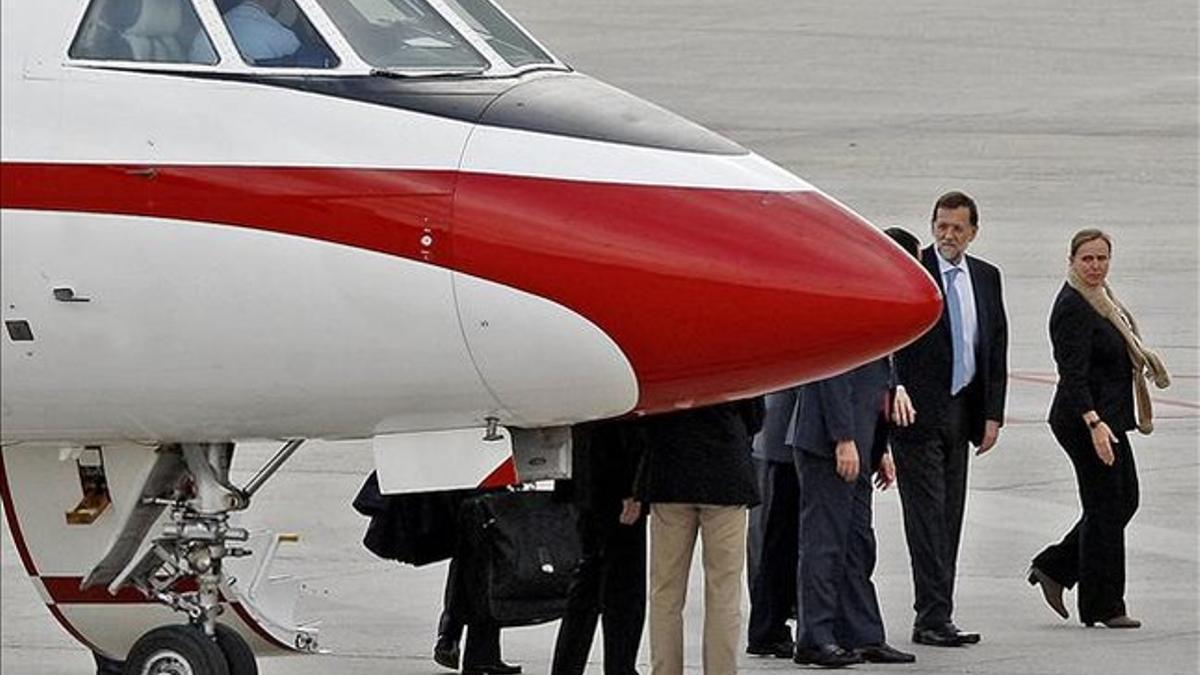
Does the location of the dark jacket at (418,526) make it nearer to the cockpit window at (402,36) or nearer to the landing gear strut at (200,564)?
the landing gear strut at (200,564)

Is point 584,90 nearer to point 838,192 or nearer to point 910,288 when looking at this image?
point 910,288

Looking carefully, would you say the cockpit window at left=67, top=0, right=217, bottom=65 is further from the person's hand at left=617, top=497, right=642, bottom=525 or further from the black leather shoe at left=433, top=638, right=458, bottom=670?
the black leather shoe at left=433, top=638, right=458, bottom=670

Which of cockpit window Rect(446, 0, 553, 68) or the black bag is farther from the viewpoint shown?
the black bag

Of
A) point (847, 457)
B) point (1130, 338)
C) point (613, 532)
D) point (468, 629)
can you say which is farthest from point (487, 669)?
point (1130, 338)

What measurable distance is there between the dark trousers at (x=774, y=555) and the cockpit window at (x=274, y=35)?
4009 mm

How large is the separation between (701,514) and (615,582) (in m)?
0.47

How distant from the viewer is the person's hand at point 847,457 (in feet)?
41.2

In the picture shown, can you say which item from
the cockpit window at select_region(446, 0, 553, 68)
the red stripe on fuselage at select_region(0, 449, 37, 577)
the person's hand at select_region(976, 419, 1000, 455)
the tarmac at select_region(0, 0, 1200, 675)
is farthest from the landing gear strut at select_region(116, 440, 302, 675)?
the person's hand at select_region(976, 419, 1000, 455)

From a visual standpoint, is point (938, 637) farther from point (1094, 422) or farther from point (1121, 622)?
point (1094, 422)

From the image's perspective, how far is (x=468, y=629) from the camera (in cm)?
1256

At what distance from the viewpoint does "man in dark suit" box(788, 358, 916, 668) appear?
1258cm

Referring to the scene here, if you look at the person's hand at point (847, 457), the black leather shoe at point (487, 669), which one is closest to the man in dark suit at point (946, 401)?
the person's hand at point (847, 457)

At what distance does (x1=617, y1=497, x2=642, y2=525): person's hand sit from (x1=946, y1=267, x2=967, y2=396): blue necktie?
7.68 ft

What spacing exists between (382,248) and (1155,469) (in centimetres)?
850
